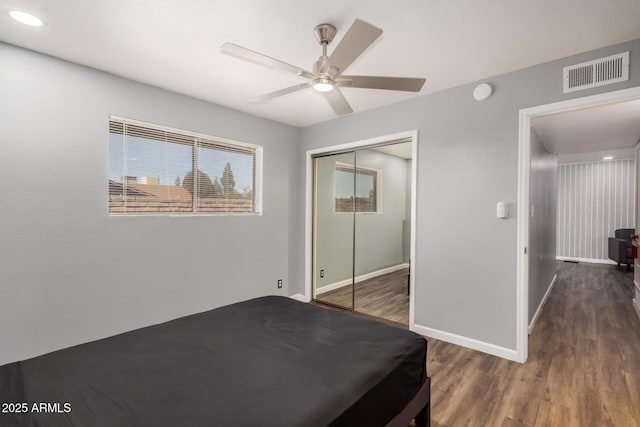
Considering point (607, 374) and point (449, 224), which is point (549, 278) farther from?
point (449, 224)

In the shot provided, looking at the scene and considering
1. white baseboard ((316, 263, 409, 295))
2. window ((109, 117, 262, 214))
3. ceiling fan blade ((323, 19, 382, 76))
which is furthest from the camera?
white baseboard ((316, 263, 409, 295))

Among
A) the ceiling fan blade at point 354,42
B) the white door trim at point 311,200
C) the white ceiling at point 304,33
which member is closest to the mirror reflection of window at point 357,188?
the white door trim at point 311,200

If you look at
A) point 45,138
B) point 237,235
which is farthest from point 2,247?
point 237,235

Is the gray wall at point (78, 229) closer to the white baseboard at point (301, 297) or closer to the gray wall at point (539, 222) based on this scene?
the white baseboard at point (301, 297)

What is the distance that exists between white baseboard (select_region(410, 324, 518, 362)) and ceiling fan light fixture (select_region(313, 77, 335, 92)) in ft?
8.51

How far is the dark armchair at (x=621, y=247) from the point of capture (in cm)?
601

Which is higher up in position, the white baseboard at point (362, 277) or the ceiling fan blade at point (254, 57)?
the ceiling fan blade at point (254, 57)

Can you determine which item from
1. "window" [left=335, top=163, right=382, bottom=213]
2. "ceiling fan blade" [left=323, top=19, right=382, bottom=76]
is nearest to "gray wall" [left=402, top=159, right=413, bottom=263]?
"window" [left=335, top=163, right=382, bottom=213]

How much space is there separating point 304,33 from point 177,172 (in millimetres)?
1981

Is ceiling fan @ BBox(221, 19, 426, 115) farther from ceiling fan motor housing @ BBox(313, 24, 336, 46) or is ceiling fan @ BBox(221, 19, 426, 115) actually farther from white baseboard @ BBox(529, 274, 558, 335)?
white baseboard @ BBox(529, 274, 558, 335)

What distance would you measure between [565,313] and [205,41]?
4.95 metres

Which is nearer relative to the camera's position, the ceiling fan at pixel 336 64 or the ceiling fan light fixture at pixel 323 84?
the ceiling fan at pixel 336 64

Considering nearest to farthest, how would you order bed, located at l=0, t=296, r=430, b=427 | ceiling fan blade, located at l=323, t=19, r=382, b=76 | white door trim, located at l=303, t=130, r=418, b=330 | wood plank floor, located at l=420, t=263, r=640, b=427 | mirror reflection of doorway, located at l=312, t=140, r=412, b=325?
bed, located at l=0, t=296, r=430, b=427
ceiling fan blade, located at l=323, t=19, r=382, b=76
wood plank floor, located at l=420, t=263, r=640, b=427
white door trim, located at l=303, t=130, r=418, b=330
mirror reflection of doorway, located at l=312, t=140, r=412, b=325

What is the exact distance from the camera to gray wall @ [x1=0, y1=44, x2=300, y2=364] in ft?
7.27
